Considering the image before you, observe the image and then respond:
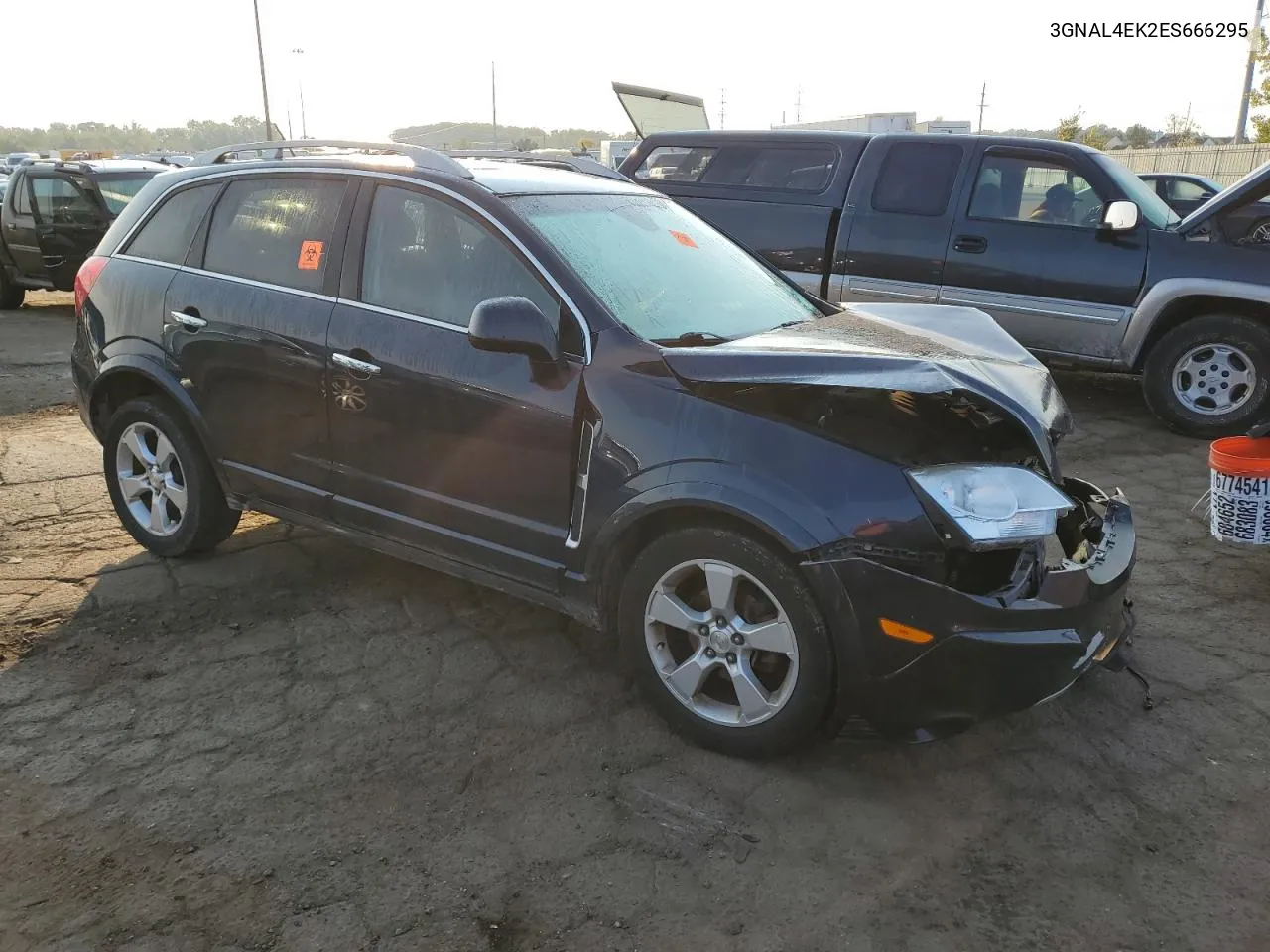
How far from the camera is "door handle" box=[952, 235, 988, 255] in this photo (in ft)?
21.8

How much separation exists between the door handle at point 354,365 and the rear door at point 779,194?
3.95 meters

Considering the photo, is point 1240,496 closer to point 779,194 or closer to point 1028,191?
point 1028,191

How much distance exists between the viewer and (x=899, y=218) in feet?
22.4

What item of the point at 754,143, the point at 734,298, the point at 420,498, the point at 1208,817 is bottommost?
the point at 1208,817

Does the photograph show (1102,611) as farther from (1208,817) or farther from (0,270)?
(0,270)

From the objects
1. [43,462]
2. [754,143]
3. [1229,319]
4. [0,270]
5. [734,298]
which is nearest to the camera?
[734,298]

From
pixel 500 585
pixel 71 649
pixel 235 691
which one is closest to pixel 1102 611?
pixel 500 585

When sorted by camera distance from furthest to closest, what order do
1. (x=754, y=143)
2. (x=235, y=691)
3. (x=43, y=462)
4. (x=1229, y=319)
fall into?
(x=754, y=143) < (x=1229, y=319) < (x=43, y=462) < (x=235, y=691)

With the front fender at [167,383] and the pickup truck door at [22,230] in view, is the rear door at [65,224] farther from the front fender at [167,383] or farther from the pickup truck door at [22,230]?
the front fender at [167,383]

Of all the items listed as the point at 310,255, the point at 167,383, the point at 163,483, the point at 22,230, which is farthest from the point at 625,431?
the point at 22,230

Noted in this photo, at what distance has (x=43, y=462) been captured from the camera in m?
5.75

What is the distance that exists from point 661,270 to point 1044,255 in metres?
4.20

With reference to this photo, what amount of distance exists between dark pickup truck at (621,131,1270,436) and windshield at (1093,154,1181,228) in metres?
0.02

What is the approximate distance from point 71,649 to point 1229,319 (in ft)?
21.9
